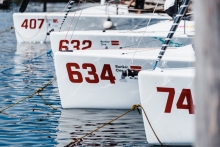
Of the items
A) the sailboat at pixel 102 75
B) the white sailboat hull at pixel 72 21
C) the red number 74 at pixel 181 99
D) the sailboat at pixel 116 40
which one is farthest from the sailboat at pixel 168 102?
the white sailboat hull at pixel 72 21

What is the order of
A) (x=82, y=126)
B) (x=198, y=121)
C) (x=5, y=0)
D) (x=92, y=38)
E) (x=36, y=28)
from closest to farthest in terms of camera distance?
(x=198, y=121) < (x=82, y=126) < (x=92, y=38) < (x=36, y=28) < (x=5, y=0)

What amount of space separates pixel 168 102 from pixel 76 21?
11.0m

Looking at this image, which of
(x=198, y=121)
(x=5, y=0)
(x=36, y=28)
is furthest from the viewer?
(x=5, y=0)

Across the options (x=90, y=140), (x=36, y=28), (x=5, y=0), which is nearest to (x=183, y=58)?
(x=90, y=140)

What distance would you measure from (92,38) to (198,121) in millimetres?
9626

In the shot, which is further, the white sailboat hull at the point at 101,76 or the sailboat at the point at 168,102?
the white sailboat hull at the point at 101,76

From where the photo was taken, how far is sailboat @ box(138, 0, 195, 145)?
6488 millimetres

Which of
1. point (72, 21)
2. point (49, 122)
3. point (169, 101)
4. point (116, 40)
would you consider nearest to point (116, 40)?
point (116, 40)

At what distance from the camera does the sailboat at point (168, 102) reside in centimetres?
649

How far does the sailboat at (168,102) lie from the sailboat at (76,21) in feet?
34.1

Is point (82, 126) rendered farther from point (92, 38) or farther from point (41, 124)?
point (92, 38)

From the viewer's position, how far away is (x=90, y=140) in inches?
282

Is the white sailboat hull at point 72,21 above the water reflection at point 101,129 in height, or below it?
below

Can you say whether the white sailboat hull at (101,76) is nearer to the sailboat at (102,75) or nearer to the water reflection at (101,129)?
the sailboat at (102,75)
